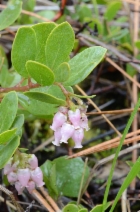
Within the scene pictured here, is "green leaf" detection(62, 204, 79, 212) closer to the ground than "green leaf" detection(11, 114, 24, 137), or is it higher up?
closer to the ground

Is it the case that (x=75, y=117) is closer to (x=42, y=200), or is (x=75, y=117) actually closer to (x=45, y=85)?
(x=45, y=85)

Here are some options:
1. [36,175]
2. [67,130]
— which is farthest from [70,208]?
[67,130]

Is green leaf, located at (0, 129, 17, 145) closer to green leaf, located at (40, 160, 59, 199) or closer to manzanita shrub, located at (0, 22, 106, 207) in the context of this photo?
manzanita shrub, located at (0, 22, 106, 207)

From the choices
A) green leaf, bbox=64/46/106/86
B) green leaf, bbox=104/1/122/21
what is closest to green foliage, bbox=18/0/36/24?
green leaf, bbox=104/1/122/21

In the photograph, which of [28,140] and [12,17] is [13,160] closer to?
[12,17]

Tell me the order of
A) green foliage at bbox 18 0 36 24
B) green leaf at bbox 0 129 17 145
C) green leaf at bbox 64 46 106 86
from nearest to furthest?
green leaf at bbox 0 129 17 145, green leaf at bbox 64 46 106 86, green foliage at bbox 18 0 36 24

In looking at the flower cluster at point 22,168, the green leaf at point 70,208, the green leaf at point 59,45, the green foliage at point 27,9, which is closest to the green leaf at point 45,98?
the green leaf at point 59,45

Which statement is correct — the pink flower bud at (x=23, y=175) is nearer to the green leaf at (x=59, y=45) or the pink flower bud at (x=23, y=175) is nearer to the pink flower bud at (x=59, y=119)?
the pink flower bud at (x=59, y=119)

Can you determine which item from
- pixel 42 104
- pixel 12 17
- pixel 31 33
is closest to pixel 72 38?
pixel 31 33

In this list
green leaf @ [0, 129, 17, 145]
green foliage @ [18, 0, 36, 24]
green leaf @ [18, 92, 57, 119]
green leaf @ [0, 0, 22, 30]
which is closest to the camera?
green leaf @ [0, 129, 17, 145]
